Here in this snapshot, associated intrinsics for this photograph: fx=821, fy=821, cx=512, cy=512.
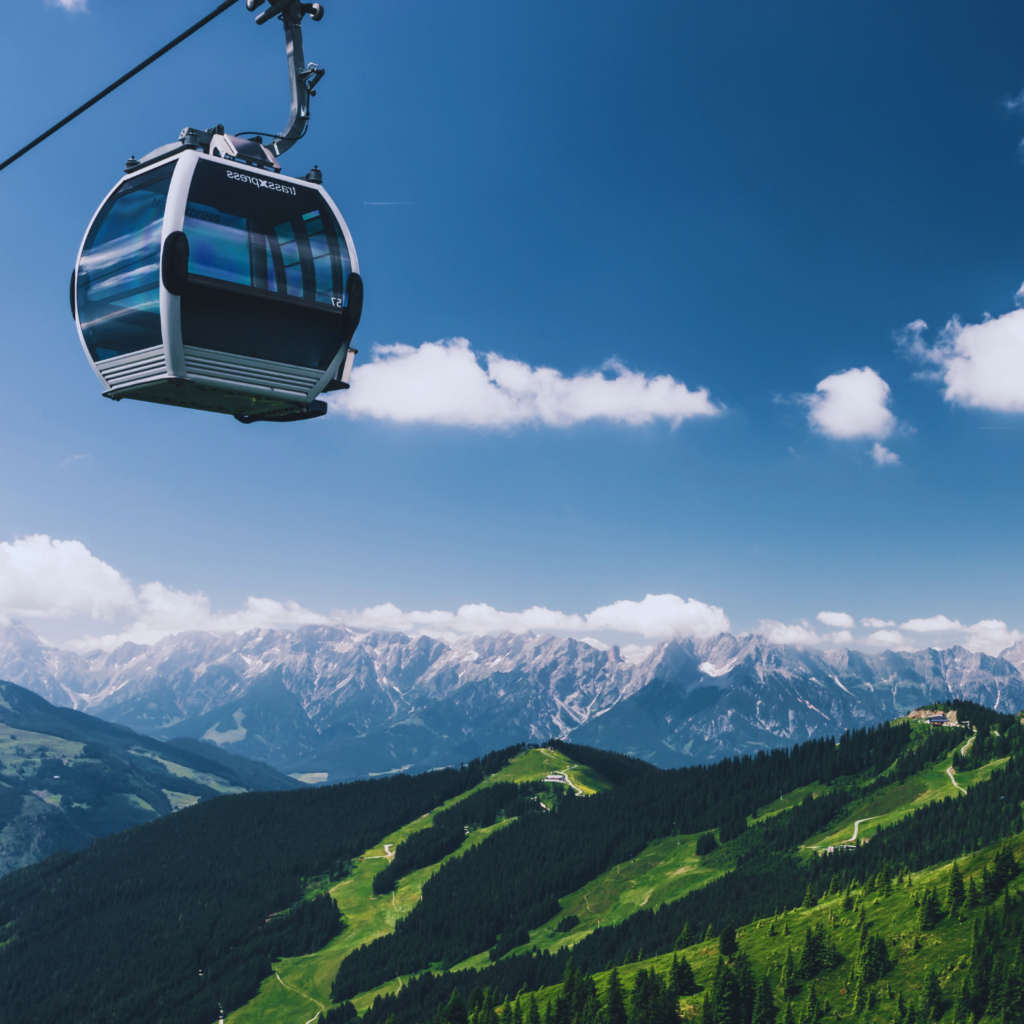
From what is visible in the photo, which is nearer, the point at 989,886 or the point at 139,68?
the point at 139,68

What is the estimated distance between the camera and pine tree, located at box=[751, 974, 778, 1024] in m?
122

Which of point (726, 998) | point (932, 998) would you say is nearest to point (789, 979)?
point (726, 998)

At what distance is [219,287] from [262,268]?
80cm

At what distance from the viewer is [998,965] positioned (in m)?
114

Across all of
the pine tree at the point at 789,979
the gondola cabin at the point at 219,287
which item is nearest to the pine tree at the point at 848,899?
the pine tree at the point at 789,979

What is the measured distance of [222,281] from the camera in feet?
40.2

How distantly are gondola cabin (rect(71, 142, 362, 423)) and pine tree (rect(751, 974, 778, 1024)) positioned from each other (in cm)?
13859

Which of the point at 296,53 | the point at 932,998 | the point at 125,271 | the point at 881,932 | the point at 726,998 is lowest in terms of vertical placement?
the point at 726,998

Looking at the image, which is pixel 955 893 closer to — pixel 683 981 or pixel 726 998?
pixel 726 998

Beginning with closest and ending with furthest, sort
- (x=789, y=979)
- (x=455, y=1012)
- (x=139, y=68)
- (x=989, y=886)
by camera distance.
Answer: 1. (x=139, y=68)
2. (x=789, y=979)
3. (x=989, y=886)
4. (x=455, y=1012)

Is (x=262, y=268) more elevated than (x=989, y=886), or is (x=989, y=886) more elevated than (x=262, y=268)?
(x=262, y=268)

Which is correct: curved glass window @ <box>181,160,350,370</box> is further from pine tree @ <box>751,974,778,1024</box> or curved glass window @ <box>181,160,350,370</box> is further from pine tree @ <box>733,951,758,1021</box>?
pine tree @ <box>733,951,758,1021</box>

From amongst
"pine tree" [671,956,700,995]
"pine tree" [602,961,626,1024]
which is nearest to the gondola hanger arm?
"pine tree" [602,961,626,1024]

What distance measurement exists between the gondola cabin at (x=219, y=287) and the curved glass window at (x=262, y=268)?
0.05ft
